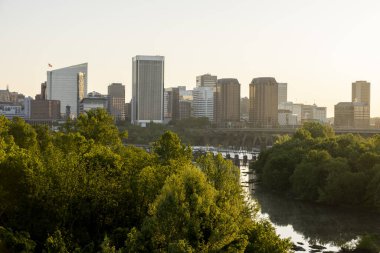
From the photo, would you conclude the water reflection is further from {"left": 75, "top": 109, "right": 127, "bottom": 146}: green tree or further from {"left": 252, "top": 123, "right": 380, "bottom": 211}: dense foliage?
{"left": 75, "top": 109, "right": 127, "bottom": 146}: green tree

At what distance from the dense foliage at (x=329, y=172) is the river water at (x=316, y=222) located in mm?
2015

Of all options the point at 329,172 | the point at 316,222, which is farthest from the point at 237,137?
the point at 316,222

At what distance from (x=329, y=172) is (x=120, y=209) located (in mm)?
40176

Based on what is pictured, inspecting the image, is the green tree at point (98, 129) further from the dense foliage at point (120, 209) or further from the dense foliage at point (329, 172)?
the dense foliage at point (329, 172)

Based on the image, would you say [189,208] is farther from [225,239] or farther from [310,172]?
[310,172]

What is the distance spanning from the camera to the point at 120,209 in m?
31.2

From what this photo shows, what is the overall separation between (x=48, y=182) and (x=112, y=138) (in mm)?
26557

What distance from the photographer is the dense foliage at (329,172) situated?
62.4 metres

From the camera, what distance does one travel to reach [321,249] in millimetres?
43844

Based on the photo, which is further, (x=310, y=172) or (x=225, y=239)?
(x=310, y=172)

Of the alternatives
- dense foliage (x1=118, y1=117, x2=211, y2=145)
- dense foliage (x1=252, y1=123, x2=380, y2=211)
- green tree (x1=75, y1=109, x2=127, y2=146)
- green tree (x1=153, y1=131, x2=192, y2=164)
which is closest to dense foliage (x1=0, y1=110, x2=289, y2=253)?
green tree (x1=153, y1=131, x2=192, y2=164)

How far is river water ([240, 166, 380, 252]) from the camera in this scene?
4711 centimetres

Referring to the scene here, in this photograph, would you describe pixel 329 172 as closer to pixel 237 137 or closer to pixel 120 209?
pixel 120 209

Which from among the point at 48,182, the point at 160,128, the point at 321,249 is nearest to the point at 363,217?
the point at 321,249
